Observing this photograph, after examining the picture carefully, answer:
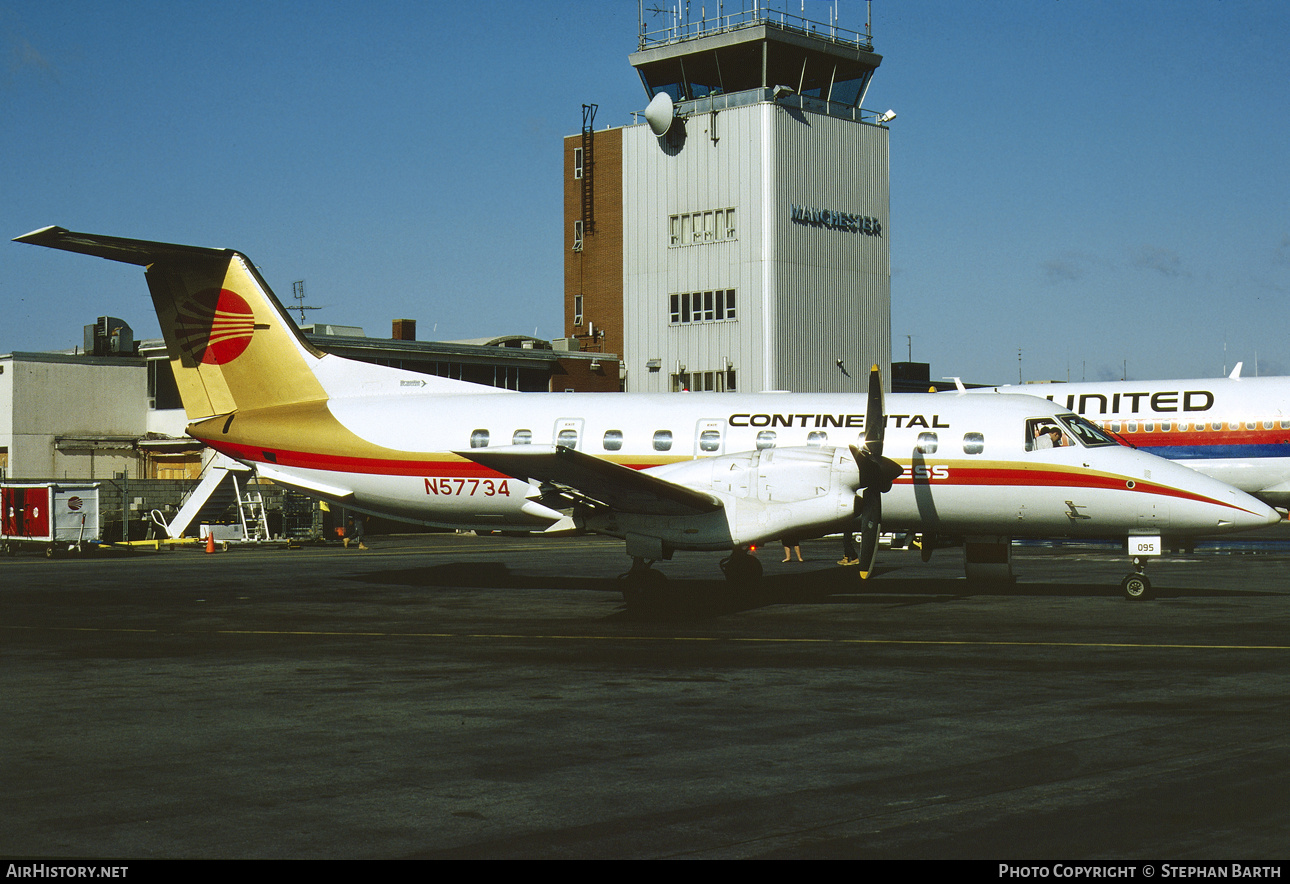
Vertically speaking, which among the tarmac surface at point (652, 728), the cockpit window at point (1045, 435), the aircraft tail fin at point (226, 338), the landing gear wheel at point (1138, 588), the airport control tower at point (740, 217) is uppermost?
the airport control tower at point (740, 217)

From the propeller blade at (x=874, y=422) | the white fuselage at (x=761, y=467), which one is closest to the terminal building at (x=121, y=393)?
the white fuselage at (x=761, y=467)

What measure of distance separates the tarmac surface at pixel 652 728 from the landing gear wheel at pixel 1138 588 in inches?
16.6

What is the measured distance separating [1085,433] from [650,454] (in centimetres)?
766

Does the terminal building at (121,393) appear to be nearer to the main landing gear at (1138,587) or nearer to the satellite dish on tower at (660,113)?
the satellite dish on tower at (660,113)

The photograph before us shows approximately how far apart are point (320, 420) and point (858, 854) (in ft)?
61.1

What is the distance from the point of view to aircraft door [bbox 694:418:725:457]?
2159cm

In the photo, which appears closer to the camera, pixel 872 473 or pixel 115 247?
pixel 872 473

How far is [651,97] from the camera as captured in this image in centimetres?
5950

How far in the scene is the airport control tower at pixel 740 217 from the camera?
186 ft

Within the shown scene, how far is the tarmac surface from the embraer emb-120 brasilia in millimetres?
1561

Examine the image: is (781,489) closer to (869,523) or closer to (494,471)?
(869,523)

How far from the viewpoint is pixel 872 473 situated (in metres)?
19.2

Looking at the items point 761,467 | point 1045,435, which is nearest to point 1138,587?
point 1045,435

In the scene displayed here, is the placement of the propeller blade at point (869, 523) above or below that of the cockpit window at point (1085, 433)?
below
